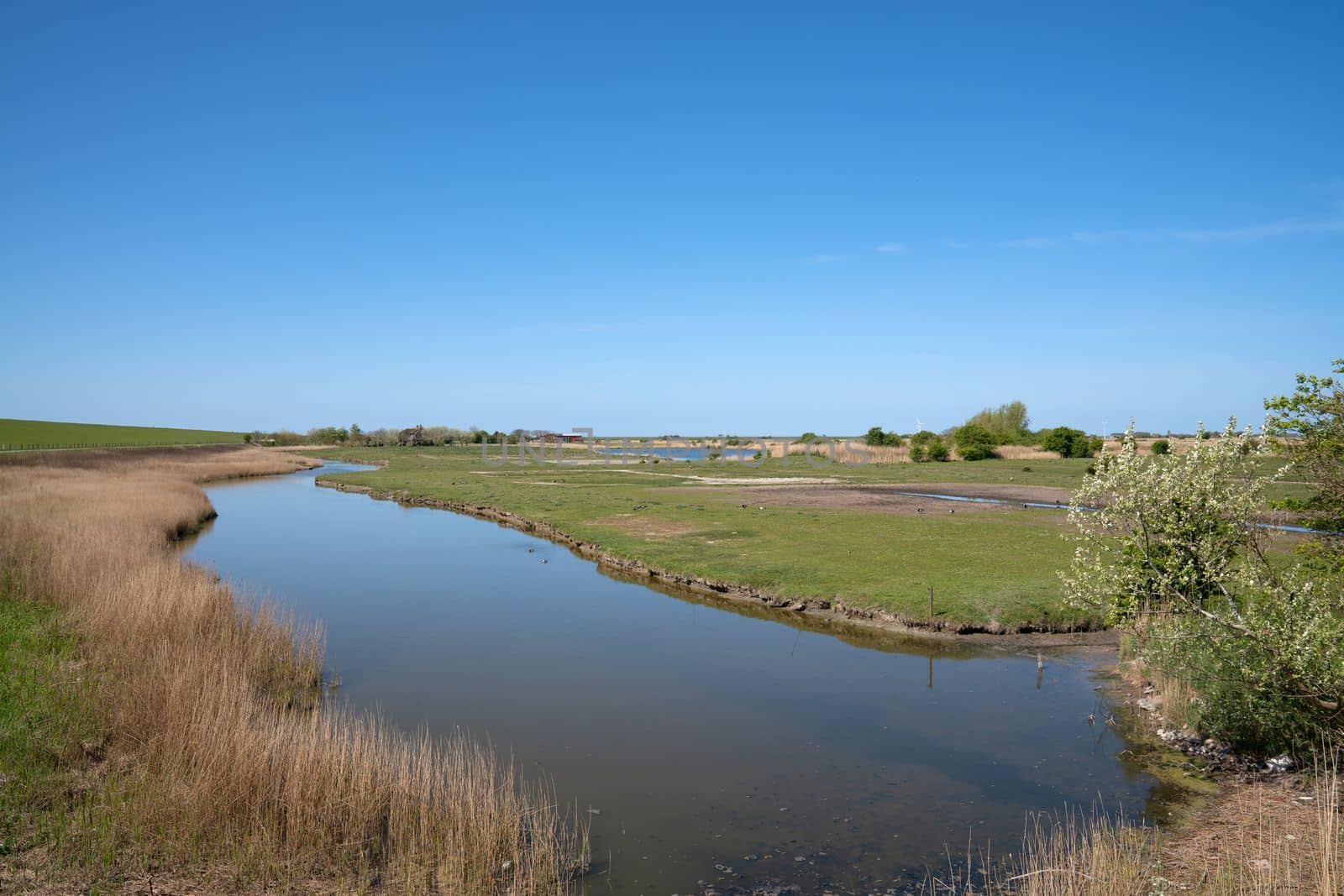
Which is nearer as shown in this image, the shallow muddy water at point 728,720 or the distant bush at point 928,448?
the shallow muddy water at point 728,720

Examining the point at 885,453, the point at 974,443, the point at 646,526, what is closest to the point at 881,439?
the point at 885,453

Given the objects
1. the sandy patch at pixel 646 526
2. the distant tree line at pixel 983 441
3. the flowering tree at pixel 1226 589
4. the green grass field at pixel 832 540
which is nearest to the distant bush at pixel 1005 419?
the distant tree line at pixel 983 441

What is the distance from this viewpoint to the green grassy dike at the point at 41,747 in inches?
327

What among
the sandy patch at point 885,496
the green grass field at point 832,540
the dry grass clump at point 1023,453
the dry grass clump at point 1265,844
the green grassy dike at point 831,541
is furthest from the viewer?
the dry grass clump at point 1023,453

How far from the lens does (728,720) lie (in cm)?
1515

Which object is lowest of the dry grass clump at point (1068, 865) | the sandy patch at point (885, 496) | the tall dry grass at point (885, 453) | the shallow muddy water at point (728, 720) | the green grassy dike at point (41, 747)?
the shallow muddy water at point (728, 720)

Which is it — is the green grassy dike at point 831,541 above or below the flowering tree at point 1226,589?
below

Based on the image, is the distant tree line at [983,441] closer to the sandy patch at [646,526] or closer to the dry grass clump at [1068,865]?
the sandy patch at [646,526]

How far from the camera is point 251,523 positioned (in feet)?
145

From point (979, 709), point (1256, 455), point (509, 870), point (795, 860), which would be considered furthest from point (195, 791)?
point (1256, 455)

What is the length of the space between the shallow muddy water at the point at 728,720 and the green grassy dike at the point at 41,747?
16.4 feet

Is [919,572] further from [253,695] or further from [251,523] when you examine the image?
[251,523]

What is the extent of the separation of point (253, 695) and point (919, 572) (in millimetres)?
19270

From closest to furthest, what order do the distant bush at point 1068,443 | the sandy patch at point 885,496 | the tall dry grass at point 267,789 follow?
the tall dry grass at point 267,789 < the sandy patch at point 885,496 < the distant bush at point 1068,443
